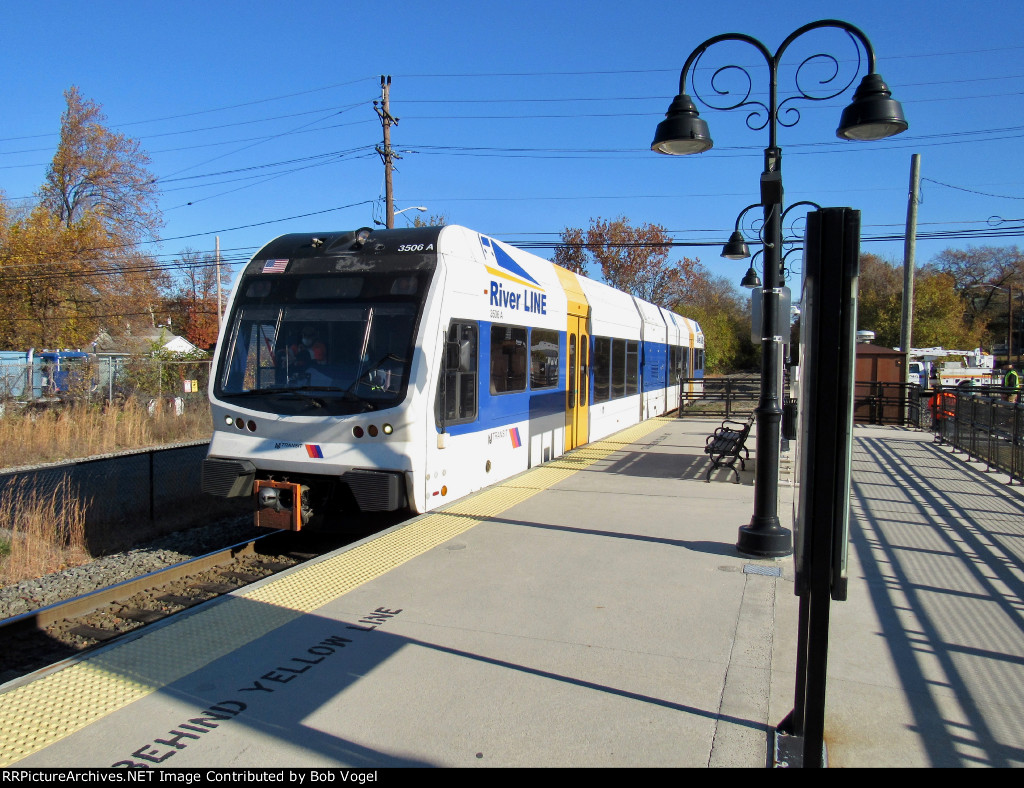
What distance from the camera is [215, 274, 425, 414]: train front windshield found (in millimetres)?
7016

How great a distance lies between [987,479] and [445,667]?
10395 millimetres

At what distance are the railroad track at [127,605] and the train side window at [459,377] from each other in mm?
2209

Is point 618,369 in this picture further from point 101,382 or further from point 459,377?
point 101,382

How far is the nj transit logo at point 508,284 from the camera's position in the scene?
28.7 feet

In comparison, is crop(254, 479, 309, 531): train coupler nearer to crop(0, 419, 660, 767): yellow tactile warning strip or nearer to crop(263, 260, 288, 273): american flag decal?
crop(0, 419, 660, 767): yellow tactile warning strip

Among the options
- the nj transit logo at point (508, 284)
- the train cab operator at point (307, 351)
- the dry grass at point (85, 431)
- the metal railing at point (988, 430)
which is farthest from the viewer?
the dry grass at point (85, 431)

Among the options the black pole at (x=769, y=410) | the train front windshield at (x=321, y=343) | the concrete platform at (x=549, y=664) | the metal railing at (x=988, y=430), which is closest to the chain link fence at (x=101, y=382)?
the train front windshield at (x=321, y=343)

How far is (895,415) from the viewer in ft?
67.7

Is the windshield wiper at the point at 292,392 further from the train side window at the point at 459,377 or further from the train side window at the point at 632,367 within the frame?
the train side window at the point at 632,367

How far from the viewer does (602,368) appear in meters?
14.8

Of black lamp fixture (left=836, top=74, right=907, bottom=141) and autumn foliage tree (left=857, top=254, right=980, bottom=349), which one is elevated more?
autumn foliage tree (left=857, top=254, right=980, bottom=349)

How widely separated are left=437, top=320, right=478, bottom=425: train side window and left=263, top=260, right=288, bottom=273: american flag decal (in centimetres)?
199

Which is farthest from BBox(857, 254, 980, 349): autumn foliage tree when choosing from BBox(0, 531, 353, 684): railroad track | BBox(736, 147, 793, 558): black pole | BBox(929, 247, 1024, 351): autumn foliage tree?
BBox(0, 531, 353, 684): railroad track

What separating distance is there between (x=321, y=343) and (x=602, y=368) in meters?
8.44
